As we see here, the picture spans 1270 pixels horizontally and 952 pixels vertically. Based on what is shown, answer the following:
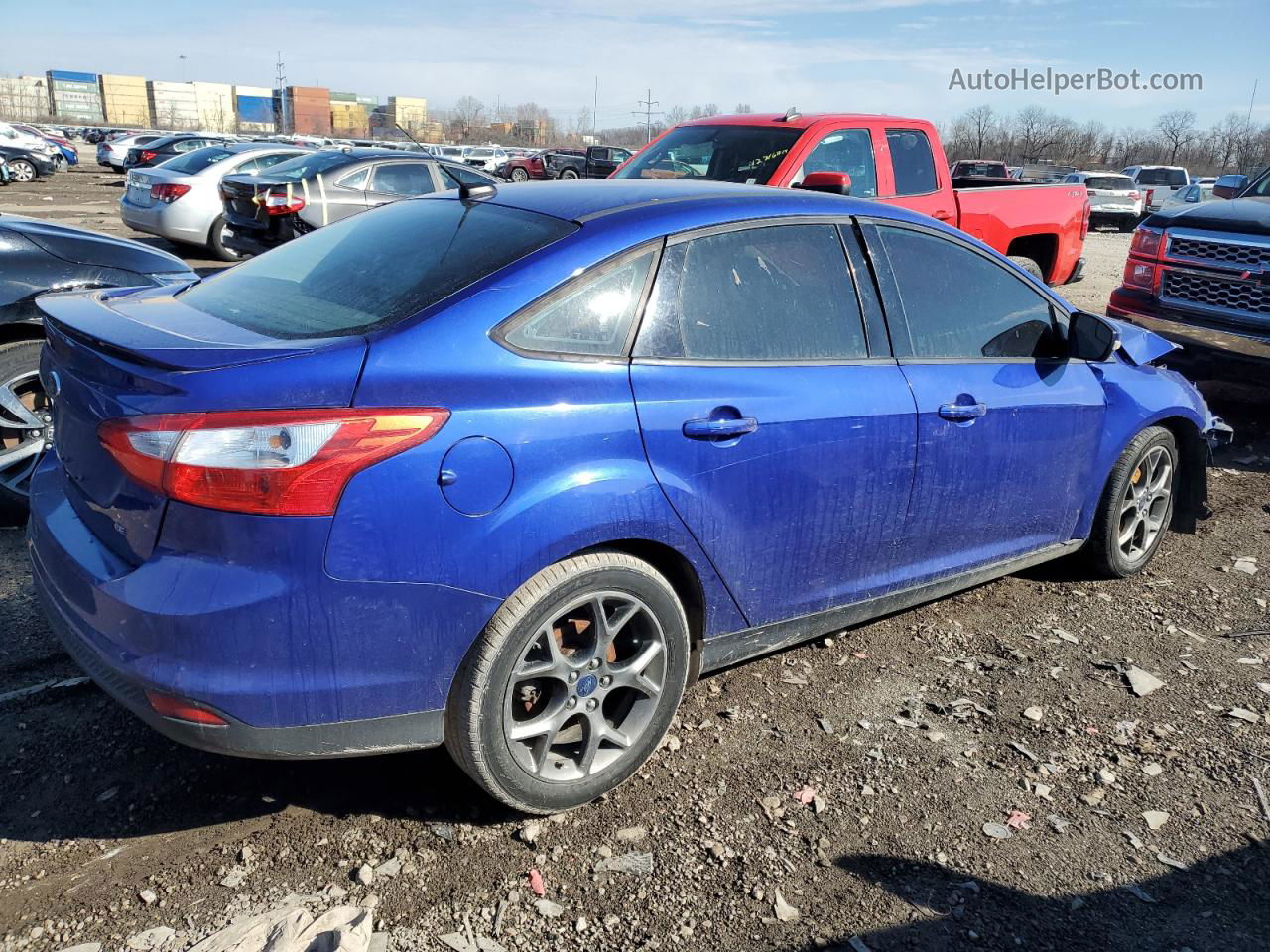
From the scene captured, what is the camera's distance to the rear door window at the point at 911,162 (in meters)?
8.16

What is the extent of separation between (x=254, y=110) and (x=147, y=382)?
126955mm

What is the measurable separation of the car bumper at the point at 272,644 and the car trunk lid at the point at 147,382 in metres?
0.11

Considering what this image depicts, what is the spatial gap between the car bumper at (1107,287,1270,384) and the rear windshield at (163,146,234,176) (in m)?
12.1

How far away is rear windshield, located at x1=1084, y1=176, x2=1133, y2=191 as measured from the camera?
3023cm

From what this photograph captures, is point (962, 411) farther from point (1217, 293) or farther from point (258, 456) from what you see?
point (1217, 293)

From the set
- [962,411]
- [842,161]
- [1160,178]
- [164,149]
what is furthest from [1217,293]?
[1160,178]

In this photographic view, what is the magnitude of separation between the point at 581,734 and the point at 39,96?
4927 inches

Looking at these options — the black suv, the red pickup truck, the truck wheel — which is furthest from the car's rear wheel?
the truck wheel

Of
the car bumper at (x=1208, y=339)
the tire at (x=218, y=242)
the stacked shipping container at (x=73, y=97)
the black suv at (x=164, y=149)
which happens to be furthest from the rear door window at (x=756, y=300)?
the stacked shipping container at (x=73, y=97)

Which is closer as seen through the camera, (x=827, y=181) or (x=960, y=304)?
(x=960, y=304)

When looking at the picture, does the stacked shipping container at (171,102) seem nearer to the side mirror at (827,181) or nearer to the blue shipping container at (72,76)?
the blue shipping container at (72,76)

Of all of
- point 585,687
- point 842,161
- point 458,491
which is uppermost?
point 842,161

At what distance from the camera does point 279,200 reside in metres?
11.4

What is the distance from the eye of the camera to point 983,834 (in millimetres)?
2941
